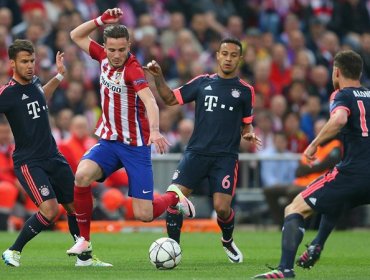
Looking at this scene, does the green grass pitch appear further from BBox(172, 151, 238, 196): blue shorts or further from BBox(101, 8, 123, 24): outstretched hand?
BBox(101, 8, 123, 24): outstretched hand

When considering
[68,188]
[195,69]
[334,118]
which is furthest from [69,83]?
[334,118]

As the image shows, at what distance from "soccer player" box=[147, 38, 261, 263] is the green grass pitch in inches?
28.1

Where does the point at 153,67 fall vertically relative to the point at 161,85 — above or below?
above

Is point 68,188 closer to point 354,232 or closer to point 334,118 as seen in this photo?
point 334,118

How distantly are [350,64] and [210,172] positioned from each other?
2.93 metres

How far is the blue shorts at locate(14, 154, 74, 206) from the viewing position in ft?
39.9

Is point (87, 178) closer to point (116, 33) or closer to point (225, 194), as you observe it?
point (116, 33)

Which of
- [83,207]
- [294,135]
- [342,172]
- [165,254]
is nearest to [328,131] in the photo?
[342,172]

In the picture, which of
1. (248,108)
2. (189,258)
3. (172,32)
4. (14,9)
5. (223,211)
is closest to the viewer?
(223,211)

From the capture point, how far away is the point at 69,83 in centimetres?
2138

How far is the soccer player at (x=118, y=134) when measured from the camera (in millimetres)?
11852

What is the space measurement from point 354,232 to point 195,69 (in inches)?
201

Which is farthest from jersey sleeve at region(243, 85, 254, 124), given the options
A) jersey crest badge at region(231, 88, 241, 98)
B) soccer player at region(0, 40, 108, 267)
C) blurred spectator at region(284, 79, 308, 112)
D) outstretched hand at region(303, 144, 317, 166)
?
blurred spectator at region(284, 79, 308, 112)

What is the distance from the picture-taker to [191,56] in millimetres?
23109
